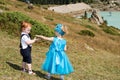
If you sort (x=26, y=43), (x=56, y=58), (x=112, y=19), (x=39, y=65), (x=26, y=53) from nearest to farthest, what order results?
(x=56, y=58), (x=26, y=43), (x=26, y=53), (x=39, y=65), (x=112, y=19)

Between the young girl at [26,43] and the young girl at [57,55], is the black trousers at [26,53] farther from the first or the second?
the young girl at [57,55]

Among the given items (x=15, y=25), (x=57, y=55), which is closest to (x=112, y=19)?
(x=15, y=25)

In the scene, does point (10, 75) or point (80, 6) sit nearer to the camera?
point (10, 75)

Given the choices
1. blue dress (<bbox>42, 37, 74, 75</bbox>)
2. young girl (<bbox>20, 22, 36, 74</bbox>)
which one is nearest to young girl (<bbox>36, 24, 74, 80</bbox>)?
blue dress (<bbox>42, 37, 74, 75</bbox>)

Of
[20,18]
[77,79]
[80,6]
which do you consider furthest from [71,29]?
[80,6]

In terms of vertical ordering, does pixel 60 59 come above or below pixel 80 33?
above

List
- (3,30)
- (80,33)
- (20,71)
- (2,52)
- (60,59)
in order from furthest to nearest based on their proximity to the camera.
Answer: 1. (80,33)
2. (3,30)
3. (2,52)
4. (20,71)
5. (60,59)

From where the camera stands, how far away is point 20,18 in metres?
25.8

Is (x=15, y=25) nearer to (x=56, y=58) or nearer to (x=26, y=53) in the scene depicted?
(x=26, y=53)

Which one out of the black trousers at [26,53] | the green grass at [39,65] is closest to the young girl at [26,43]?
the black trousers at [26,53]

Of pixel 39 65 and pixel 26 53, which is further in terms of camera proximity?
pixel 39 65

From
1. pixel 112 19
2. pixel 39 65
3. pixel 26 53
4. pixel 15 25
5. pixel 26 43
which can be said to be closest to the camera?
pixel 26 43

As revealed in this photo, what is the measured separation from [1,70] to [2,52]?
10.2ft

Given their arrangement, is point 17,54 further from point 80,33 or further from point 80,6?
point 80,6
